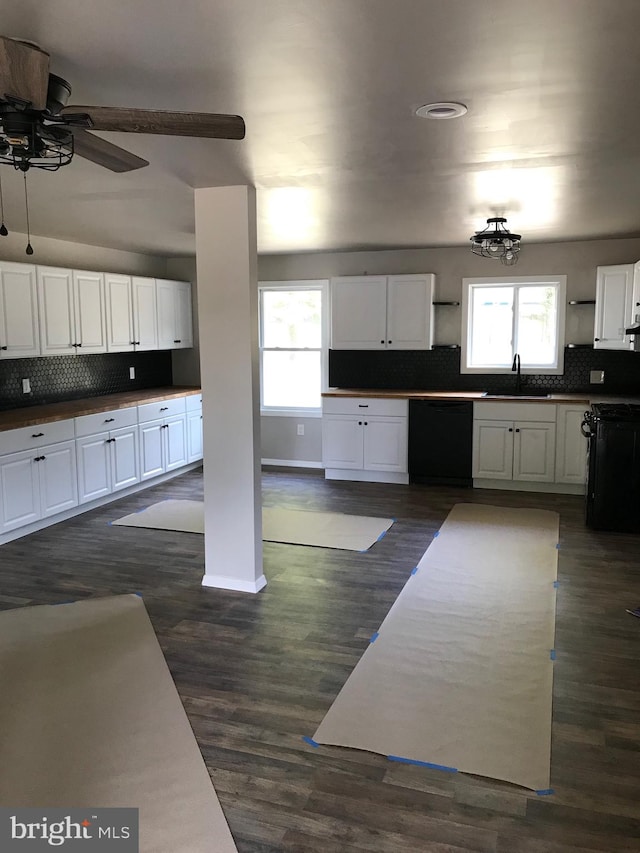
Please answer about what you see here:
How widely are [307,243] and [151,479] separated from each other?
8.94 ft

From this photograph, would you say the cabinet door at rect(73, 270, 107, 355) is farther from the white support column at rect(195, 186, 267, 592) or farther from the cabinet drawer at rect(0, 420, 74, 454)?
the white support column at rect(195, 186, 267, 592)

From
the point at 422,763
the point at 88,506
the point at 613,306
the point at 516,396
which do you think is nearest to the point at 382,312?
the point at 516,396

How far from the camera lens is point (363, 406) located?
6898 millimetres

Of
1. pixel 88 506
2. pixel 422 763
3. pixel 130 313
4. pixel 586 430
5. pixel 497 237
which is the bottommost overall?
pixel 422 763

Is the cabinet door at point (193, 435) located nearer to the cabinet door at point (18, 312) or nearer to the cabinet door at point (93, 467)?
the cabinet door at point (93, 467)

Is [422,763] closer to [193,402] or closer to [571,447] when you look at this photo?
[571,447]

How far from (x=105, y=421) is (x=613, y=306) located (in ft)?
14.8

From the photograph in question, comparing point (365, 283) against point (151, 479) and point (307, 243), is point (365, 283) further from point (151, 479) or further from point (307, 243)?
point (151, 479)

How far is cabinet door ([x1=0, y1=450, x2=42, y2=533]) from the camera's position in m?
4.77

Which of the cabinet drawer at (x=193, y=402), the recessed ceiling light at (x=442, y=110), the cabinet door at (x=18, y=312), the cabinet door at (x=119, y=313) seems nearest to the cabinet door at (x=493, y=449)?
the cabinet drawer at (x=193, y=402)

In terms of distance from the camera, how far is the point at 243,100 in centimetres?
239

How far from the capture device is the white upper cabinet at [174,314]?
7.19 metres

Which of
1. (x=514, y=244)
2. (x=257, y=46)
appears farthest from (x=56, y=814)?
(x=514, y=244)

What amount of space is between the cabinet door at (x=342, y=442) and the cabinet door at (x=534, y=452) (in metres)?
1.52
